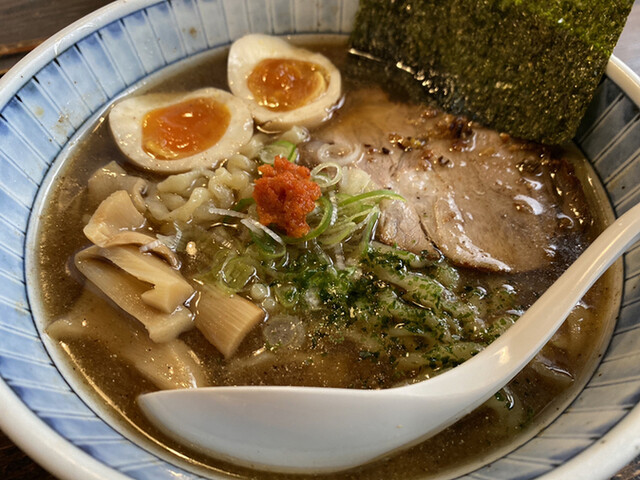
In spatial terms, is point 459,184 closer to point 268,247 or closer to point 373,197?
point 373,197

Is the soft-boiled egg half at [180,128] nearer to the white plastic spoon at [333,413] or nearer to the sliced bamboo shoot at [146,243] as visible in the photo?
the sliced bamboo shoot at [146,243]

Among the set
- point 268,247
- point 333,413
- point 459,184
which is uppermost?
point 333,413

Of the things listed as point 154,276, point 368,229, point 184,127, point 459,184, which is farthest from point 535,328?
point 184,127

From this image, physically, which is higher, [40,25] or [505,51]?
[505,51]

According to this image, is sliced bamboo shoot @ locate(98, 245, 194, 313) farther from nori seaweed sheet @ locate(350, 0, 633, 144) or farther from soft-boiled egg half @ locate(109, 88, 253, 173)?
nori seaweed sheet @ locate(350, 0, 633, 144)

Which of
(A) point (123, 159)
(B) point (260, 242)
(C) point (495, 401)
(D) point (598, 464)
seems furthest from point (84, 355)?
(D) point (598, 464)

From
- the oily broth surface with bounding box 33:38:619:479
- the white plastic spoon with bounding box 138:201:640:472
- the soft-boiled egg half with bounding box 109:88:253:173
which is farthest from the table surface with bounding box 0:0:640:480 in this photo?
the white plastic spoon with bounding box 138:201:640:472

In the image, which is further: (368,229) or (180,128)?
(180,128)
